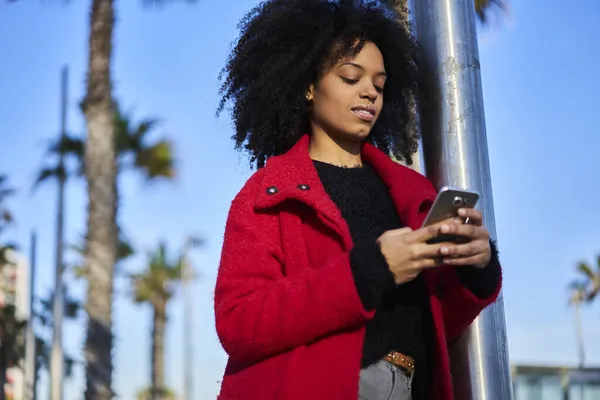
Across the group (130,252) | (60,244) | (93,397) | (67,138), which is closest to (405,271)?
(93,397)

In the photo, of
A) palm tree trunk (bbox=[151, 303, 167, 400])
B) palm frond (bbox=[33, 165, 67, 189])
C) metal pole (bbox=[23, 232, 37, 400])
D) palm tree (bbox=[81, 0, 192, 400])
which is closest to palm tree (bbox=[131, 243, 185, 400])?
palm tree trunk (bbox=[151, 303, 167, 400])

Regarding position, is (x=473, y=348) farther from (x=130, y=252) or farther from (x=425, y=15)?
(x=130, y=252)

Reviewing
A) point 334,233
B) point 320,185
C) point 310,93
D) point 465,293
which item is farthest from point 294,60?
point 465,293

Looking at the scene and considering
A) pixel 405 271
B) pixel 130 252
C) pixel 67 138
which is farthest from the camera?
pixel 130 252

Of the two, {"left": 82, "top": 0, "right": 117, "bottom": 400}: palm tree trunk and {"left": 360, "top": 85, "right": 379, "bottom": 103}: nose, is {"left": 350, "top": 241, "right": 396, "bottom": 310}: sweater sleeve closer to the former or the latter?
{"left": 360, "top": 85, "right": 379, "bottom": 103}: nose

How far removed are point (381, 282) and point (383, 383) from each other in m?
0.31

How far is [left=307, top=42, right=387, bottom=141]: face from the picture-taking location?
2.87 m

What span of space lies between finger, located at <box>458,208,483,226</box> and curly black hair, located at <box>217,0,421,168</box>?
0.82m

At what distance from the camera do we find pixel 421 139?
2.94 meters

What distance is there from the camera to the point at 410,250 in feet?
7.59

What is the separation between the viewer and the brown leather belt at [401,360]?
8.30 feet

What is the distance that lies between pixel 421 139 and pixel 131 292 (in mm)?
39991

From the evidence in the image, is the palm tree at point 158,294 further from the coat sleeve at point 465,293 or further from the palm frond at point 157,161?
the coat sleeve at point 465,293

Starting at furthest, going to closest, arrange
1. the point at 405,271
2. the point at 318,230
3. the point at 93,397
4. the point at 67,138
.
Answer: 1. the point at 67,138
2. the point at 93,397
3. the point at 318,230
4. the point at 405,271
